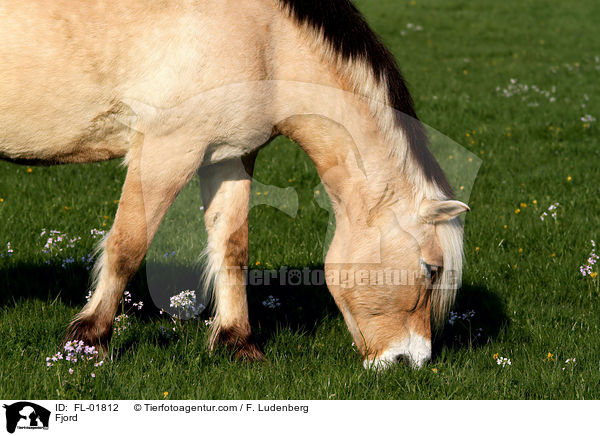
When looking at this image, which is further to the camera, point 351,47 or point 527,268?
point 527,268

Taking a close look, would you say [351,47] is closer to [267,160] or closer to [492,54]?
[267,160]

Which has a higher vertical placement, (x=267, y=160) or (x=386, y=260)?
(x=267, y=160)

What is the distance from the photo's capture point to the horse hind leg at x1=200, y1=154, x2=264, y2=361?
465 centimetres

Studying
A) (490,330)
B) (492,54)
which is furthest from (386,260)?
(492,54)

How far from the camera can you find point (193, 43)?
3.89 metres

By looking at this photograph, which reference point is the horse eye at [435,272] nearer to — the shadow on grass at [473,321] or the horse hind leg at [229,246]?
the shadow on grass at [473,321]

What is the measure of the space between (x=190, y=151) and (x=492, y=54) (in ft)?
51.0

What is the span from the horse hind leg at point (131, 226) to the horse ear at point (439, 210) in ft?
4.61

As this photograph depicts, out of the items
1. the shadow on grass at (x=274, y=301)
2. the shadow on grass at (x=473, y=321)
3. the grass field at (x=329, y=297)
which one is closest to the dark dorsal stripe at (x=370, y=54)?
the grass field at (x=329, y=297)

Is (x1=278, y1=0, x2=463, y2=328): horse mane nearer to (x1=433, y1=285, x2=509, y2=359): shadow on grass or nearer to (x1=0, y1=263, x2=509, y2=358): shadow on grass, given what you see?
(x1=433, y1=285, x2=509, y2=359): shadow on grass

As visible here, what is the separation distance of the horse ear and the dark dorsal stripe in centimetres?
21
